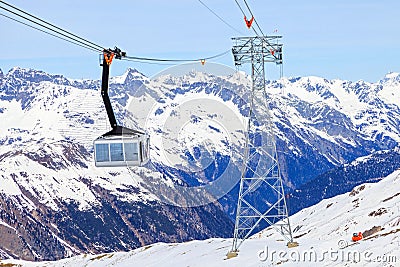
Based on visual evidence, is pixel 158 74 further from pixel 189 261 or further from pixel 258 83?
pixel 189 261

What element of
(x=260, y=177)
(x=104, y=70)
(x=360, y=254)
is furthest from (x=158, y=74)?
(x=260, y=177)

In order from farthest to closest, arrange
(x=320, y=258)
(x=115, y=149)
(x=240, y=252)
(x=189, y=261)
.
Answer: (x=189, y=261)
(x=240, y=252)
(x=320, y=258)
(x=115, y=149)

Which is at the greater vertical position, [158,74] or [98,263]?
[158,74]

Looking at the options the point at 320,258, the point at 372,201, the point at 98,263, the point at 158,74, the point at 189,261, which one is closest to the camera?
the point at 158,74

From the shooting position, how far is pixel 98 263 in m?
144

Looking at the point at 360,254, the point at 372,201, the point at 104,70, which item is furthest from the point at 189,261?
the point at 372,201

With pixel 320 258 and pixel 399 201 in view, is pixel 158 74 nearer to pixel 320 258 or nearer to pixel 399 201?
pixel 320 258

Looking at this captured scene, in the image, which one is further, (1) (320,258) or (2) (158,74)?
(1) (320,258)

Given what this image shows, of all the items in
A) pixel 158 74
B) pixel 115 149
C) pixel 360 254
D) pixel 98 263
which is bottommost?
pixel 98 263

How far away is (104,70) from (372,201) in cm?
16158

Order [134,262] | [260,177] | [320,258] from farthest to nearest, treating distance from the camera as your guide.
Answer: [134,262]
[260,177]
[320,258]

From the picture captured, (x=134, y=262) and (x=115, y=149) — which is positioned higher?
(x=115, y=149)

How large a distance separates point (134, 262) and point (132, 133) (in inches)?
3416

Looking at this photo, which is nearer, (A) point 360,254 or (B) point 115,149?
(B) point 115,149
